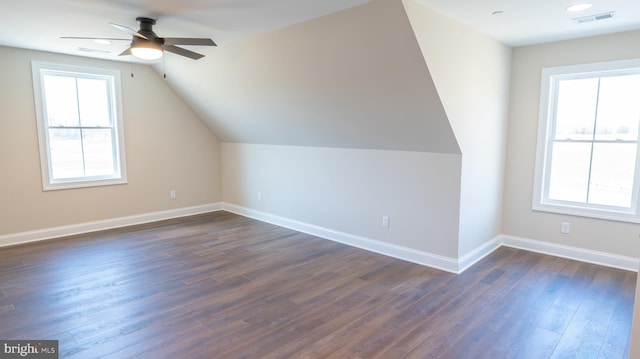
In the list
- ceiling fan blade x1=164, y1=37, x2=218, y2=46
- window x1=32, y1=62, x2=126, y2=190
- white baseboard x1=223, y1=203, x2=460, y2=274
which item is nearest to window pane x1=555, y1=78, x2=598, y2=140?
white baseboard x1=223, y1=203, x2=460, y2=274

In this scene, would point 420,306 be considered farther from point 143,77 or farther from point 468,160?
point 143,77

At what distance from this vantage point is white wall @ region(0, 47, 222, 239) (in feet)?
14.6

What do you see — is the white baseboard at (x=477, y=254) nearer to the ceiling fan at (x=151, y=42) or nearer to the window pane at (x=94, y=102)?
the ceiling fan at (x=151, y=42)

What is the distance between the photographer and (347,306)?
9.73 feet

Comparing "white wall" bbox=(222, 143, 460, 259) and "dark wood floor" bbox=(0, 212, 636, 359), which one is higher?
"white wall" bbox=(222, 143, 460, 259)

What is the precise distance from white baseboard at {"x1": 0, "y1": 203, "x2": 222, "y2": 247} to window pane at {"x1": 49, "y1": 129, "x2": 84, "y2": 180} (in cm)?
72

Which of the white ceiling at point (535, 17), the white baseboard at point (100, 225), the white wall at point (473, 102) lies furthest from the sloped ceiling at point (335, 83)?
the white baseboard at point (100, 225)

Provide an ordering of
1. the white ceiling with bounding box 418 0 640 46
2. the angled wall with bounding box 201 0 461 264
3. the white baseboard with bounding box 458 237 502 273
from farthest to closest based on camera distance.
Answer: the white baseboard with bounding box 458 237 502 273 → the angled wall with bounding box 201 0 461 264 → the white ceiling with bounding box 418 0 640 46

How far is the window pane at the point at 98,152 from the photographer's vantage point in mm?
5152

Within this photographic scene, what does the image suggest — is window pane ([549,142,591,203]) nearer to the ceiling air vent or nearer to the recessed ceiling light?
the ceiling air vent

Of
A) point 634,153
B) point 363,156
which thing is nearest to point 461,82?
point 363,156

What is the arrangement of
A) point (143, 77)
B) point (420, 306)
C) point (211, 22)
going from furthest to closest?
1. point (143, 77)
2. point (211, 22)
3. point (420, 306)

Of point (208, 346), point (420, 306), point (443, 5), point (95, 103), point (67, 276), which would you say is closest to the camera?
point (208, 346)

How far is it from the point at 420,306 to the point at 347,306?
0.60m
